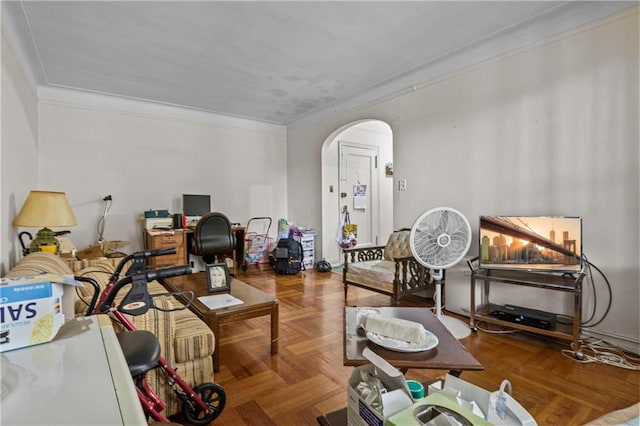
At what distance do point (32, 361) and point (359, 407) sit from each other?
2.63ft

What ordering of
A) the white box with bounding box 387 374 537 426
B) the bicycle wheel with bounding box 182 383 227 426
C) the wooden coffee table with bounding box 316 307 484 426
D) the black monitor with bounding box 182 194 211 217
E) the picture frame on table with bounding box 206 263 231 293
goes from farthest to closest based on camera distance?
1. the black monitor with bounding box 182 194 211 217
2. the picture frame on table with bounding box 206 263 231 293
3. the bicycle wheel with bounding box 182 383 227 426
4. the wooden coffee table with bounding box 316 307 484 426
5. the white box with bounding box 387 374 537 426

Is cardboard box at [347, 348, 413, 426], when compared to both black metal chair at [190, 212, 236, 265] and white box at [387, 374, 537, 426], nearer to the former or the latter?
white box at [387, 374, 537, 426]

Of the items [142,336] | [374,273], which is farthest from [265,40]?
[142,336]

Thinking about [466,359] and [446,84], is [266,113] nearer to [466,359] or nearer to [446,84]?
[446,84]

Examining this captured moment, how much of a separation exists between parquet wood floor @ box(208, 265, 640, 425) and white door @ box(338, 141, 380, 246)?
3.01 m

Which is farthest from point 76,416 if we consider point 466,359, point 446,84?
point 446,84

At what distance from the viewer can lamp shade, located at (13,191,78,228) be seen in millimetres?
2355

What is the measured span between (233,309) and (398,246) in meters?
2.12

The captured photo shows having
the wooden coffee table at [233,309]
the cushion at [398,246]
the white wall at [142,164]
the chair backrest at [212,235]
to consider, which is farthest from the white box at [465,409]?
the white wall at [142,164]

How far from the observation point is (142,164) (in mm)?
4781

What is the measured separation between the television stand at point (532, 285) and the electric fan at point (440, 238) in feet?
1.09

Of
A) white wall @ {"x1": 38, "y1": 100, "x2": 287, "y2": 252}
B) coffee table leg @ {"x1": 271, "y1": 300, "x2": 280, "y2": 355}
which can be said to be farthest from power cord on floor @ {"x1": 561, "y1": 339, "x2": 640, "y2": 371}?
white wall @ {"x1": 38, "y1": 100, "x2": 287, "y2": 252}

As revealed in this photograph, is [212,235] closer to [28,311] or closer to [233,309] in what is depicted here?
[233,309]

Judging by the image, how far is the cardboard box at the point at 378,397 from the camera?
840mm
